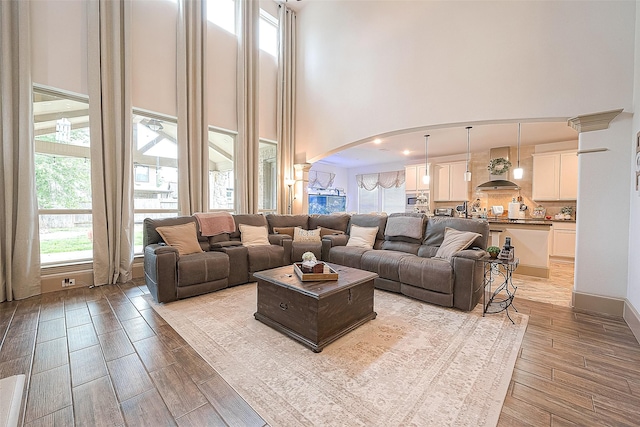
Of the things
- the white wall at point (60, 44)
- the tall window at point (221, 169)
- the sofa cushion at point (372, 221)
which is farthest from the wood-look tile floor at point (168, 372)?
the white wall at point (60, 44)

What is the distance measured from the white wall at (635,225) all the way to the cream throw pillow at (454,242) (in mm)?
1274

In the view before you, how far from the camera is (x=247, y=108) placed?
17.1 ft

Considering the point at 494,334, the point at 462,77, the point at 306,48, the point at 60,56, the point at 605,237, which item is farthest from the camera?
the point at 306,48

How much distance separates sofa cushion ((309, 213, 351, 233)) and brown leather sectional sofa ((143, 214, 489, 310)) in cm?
4

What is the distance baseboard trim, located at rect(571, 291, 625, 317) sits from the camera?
2.71 m

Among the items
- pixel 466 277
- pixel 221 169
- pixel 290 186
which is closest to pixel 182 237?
pixel 221 169

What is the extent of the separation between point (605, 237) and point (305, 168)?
4981mm

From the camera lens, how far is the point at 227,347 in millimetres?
2023

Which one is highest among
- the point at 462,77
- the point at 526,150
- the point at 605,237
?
the point at 462,77

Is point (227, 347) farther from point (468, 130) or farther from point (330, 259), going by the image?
point (468, 130)

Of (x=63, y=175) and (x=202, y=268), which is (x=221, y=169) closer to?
(x=63, y=175)

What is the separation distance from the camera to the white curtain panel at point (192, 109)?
429cm

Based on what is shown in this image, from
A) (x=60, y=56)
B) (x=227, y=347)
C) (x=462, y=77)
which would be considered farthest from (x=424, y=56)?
(x=60, y=56)

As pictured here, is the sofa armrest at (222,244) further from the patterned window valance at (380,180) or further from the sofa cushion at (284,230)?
the patterned window valance at (380,180)
